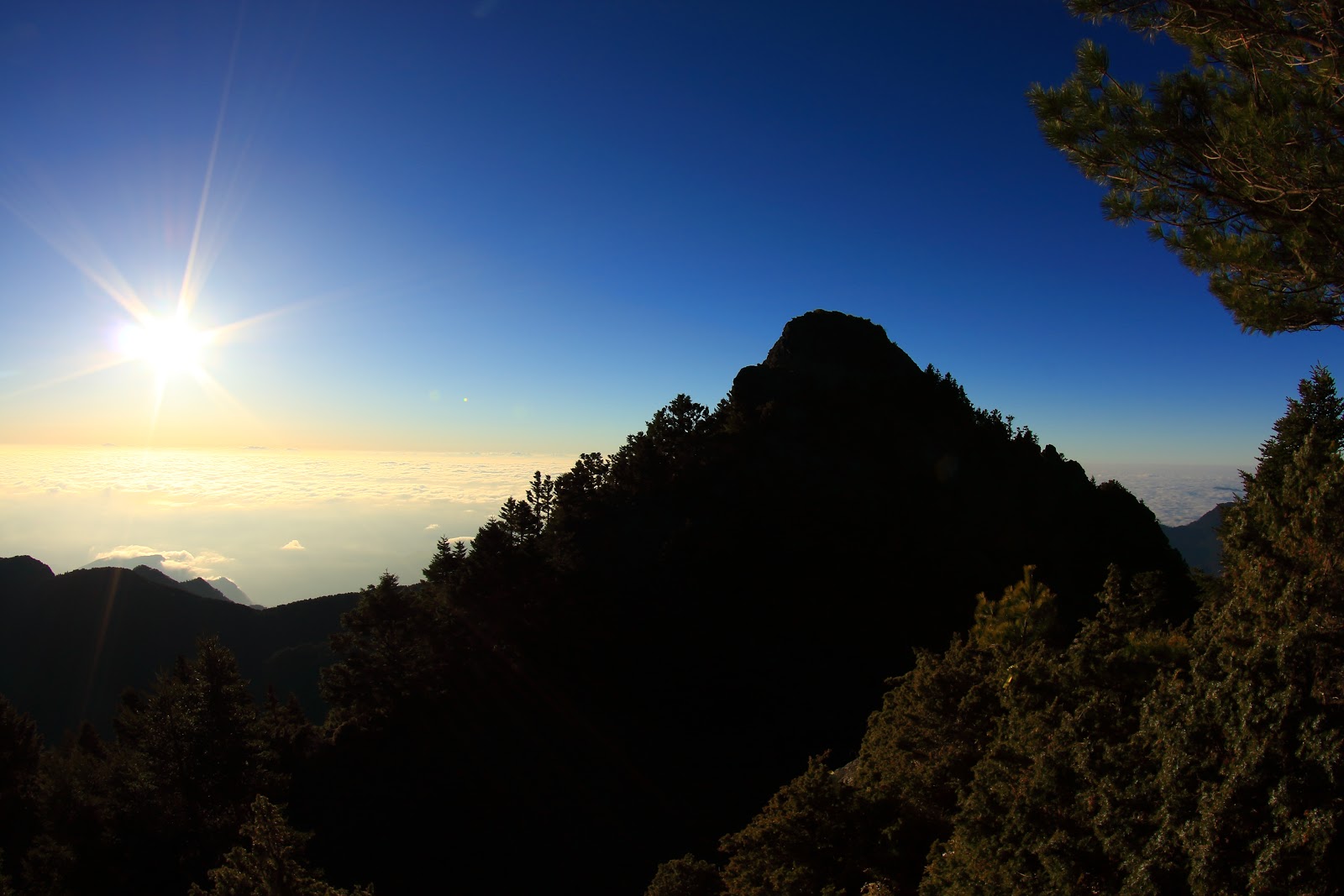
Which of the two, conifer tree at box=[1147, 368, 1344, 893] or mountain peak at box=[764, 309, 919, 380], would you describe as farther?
mountain peak at box=[764, 309, 919, 380]

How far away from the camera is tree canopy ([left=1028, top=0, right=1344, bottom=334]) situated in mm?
7781

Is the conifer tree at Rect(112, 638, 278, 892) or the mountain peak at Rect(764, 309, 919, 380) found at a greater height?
the mountain peak at Rect(764, 309, 919, 380)

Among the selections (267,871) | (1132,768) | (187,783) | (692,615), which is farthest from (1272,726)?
(692,615)

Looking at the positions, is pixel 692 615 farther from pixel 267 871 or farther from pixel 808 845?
pixel 267 871

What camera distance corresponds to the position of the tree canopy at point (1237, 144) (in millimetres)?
7781

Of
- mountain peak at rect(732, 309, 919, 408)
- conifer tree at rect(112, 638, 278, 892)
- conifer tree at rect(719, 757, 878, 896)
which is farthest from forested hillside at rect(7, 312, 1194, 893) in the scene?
conifer tree at rect(719, 757, 878, 896)

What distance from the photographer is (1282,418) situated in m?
18.6

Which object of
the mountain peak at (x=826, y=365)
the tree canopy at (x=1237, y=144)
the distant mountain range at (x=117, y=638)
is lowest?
the distant mountain range at (x=117, y=638)

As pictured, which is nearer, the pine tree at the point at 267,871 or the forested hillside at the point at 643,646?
the pine tree at the point at 267,871

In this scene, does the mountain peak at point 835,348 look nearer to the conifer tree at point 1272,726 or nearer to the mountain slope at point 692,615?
the mountain slope at point 692,615

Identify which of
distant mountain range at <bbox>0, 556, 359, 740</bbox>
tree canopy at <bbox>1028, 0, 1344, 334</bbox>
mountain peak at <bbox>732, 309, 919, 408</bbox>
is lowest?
distant mountain range at <bbox>0, 556, 359, 740</bbox>

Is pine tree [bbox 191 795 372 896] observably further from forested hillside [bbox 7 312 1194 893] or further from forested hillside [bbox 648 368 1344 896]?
forested hillside [bbox 7 312 1194 893]

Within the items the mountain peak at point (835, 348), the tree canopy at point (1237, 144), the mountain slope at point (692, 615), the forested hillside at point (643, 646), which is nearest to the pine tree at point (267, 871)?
the forested hillside at point (643, 646)

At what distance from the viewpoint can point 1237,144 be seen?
8141 mm
